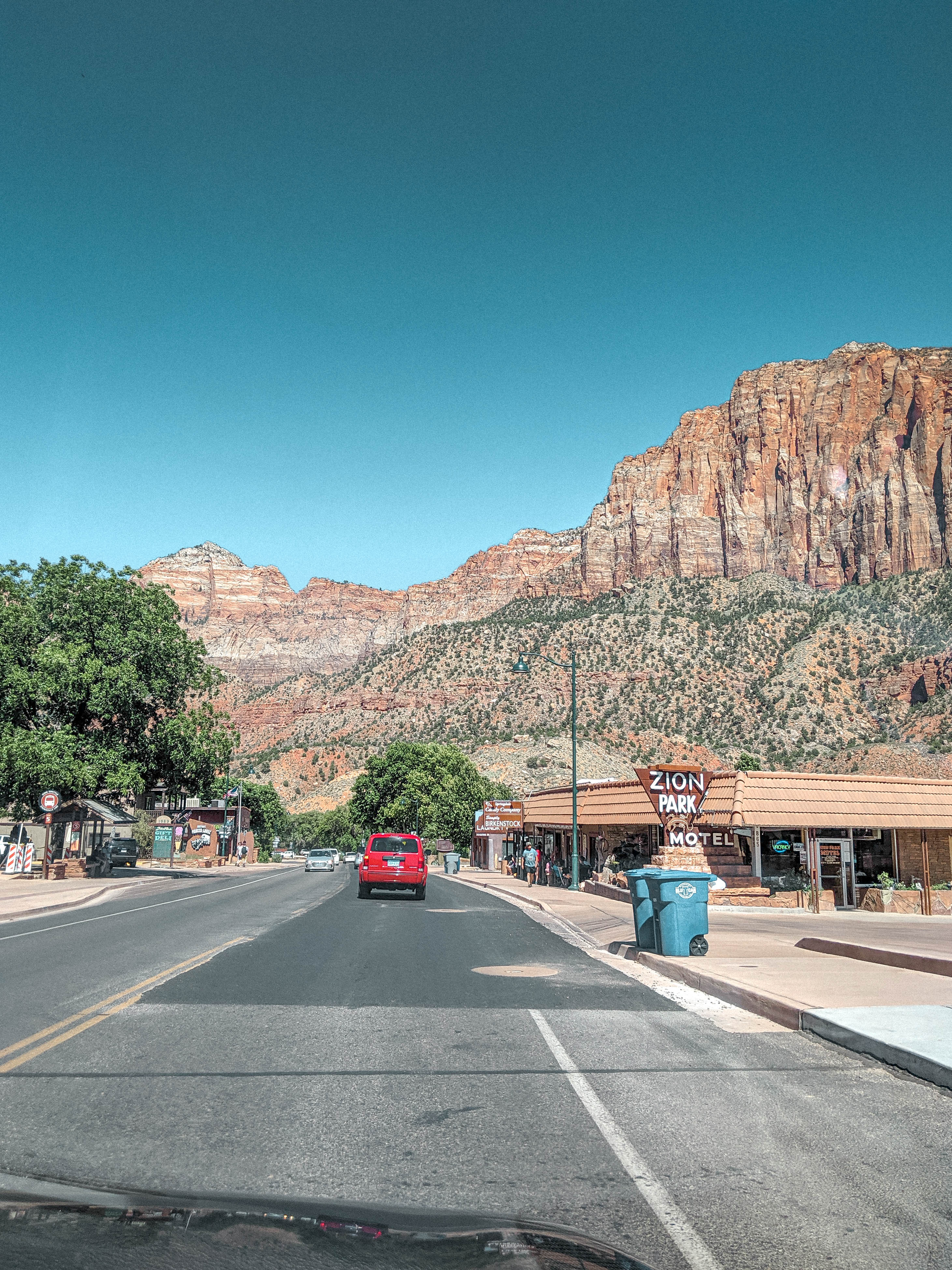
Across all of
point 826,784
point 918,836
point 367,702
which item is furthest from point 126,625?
point 367,702

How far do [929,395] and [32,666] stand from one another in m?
128

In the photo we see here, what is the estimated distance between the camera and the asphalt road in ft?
14.1

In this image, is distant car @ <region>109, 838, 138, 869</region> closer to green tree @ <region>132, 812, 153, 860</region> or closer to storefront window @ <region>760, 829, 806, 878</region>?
green tree @ <region>132, 812, 153, 860</region>

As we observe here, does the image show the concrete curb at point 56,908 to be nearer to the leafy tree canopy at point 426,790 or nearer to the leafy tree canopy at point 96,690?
the leafy tree canopy at point 96,690

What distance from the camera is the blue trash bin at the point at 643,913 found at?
47.0 feet

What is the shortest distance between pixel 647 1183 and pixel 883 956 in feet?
32.5

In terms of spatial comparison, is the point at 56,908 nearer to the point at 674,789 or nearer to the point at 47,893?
the point at 47,893

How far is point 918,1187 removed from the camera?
15.3ft

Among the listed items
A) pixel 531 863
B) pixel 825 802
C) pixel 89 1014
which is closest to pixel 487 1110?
pixel 89 1014

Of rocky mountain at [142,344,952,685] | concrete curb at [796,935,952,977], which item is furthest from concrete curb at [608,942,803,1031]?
rocky mountain at [142,344,952,685]

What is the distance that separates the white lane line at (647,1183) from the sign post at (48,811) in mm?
29435

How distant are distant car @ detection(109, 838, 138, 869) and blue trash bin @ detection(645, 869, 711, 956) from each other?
157ft

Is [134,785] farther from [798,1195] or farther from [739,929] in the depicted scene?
[798,1195]

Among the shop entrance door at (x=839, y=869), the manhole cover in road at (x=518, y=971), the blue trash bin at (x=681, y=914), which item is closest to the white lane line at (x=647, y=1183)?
the manhole cover in road at (x=518, y=971)
